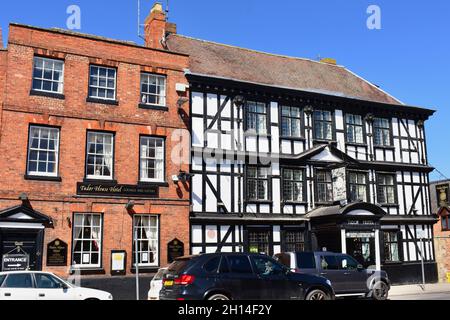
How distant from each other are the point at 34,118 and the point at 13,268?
552 cm

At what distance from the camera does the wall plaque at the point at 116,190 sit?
703 inches

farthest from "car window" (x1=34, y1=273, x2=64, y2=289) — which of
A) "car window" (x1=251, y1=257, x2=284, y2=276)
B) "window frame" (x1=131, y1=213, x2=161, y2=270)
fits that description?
"window frame" (x1=131, y1=213, x2=161, y2=270)

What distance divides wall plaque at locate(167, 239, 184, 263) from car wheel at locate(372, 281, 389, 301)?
7.62 metres

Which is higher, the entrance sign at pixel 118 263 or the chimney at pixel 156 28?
the chimney at pixel 156 28

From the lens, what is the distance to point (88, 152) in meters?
18.3

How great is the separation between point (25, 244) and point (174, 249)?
222 inches

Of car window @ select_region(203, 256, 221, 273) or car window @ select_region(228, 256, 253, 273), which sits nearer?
car window @ select_region(203, 256, 221, 273)

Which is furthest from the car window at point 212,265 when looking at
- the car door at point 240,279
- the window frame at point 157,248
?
the window frame at point 157,248

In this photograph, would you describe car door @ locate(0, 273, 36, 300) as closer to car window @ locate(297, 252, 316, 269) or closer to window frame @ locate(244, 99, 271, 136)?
car window @ locate(297, 252, 316, 269)

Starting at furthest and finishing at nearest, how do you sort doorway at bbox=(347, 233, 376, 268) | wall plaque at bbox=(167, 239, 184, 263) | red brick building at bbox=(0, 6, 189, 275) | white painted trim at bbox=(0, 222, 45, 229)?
doorway at bbox=(347, 233, 376, 268)
wall plaque at bbox=(167, 239, 184, 263)
red brick building at bbox=(0, 6, 189, 275)
white painted trim at bbox=(0, 222, 45, 229)

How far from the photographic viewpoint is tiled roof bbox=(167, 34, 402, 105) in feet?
78.7

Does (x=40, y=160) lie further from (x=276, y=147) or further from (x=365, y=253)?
(x=365, y=253)

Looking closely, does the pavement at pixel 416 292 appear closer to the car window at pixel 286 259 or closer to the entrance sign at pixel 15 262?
the car window at pixel 286 259

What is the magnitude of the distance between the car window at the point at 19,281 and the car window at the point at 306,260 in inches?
327
